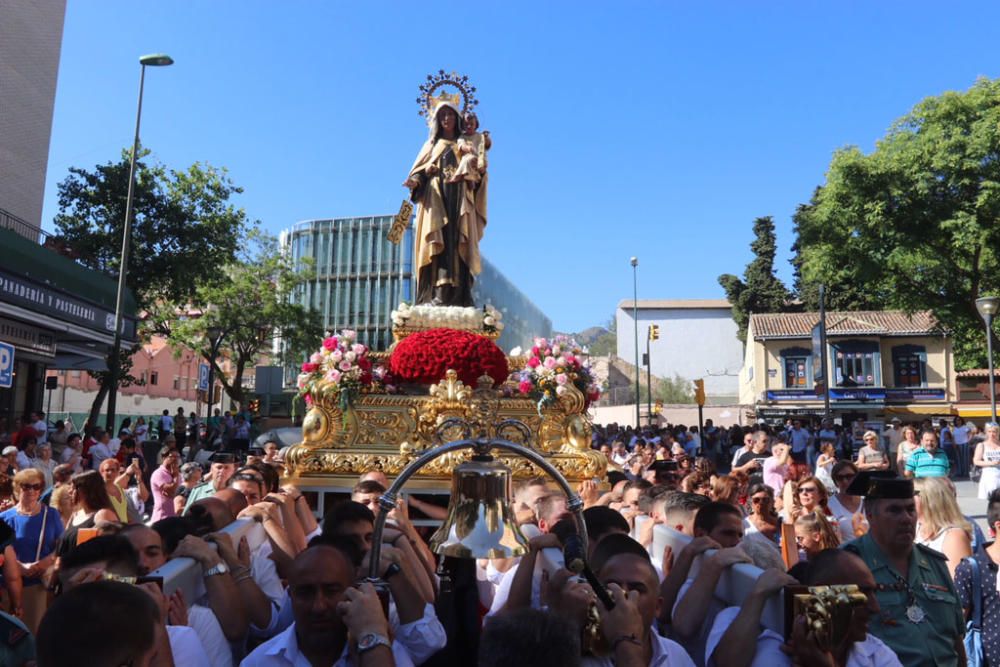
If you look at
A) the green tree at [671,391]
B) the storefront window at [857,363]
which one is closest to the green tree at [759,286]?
the green tree at [671,391]

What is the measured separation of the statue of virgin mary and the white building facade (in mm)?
57027

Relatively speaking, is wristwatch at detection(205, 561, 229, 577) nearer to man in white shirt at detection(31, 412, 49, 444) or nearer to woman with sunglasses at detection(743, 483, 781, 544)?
woman with sunglasses at detection(743, 483, 781, 544)

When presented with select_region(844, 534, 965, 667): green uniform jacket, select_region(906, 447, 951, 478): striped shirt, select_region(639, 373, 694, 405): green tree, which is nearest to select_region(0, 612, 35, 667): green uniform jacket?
select_region(844, 534, 965, 667): green uniform jacket

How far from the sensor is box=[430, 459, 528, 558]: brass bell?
268 cm

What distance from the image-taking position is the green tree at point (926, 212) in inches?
950

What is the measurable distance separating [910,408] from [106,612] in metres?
45.8

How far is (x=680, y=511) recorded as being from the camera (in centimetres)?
512

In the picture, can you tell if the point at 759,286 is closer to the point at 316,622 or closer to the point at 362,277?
the point at 362,277

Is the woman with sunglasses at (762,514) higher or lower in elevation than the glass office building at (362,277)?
lower

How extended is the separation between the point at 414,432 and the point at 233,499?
16.1ft

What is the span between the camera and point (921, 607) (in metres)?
3.80

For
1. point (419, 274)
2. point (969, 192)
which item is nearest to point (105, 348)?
point (419, 274)

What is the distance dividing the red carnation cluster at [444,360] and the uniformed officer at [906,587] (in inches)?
260

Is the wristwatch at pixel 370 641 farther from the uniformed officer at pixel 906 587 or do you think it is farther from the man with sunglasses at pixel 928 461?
the man with sunglasses at pixel 928 461
